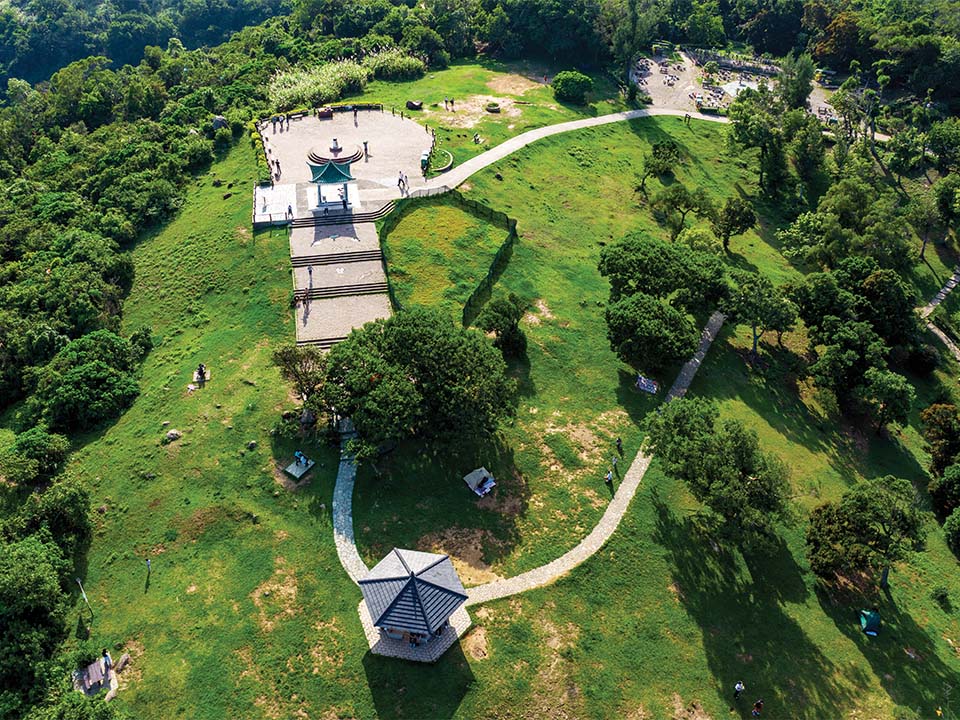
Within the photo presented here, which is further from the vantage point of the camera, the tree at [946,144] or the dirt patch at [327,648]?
the tree at [946,144]

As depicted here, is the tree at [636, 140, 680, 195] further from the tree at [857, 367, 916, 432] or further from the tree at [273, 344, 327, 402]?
the tree at [273, 344, 327, 402]

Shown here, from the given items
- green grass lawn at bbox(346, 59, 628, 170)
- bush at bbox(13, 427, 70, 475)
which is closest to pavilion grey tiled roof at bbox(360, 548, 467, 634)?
bush at bbox(13, 427, 70, 475)

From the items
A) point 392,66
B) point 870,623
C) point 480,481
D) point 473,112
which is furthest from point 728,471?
point 392,66

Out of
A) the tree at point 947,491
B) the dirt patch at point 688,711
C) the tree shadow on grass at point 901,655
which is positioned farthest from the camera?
the tree at point 947,491

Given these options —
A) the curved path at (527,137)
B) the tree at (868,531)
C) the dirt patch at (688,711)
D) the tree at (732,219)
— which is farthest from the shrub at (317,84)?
the dirt patch at (688,711)

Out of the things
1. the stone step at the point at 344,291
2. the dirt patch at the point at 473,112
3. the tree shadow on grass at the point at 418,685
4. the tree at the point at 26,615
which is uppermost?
the dirt patch at the point at 473,112

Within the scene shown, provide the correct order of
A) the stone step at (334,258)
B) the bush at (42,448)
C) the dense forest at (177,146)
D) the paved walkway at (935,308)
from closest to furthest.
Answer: the dense forest at (177,146)
the bush at (42,448)
the stone step at (334,258)
the paved walkway at (935,308)

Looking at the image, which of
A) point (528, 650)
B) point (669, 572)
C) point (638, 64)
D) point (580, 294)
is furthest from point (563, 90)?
point (528, 650)

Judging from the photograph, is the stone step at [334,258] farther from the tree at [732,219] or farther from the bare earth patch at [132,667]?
the tree at [732,219]
